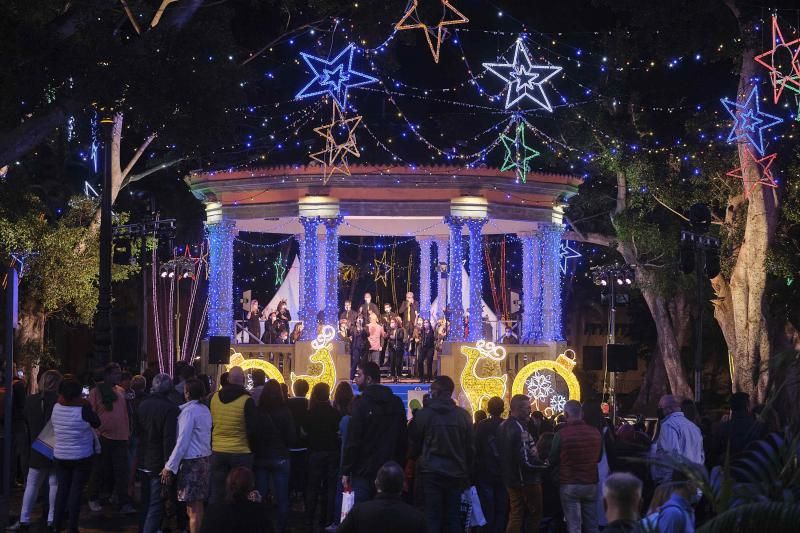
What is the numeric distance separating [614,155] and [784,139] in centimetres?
610

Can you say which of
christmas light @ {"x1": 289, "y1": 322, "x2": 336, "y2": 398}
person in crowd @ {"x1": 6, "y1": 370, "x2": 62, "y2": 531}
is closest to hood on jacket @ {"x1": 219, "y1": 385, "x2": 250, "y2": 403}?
person in crowd @ {"x1": 6, "y1": 370, "x2": 62, "y2": 531}

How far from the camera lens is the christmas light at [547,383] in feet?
92.3

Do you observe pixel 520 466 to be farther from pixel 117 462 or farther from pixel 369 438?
pixel 117 462

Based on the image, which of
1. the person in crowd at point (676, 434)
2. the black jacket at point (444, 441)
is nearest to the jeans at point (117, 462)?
the black jacket at point (444, 441)

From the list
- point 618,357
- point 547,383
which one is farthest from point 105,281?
point 547,383

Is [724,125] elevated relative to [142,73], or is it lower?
elevated

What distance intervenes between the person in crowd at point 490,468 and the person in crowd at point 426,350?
15280mm

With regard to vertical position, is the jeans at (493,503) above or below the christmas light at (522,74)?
below

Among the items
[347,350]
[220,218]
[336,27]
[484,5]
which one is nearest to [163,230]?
[220,218]

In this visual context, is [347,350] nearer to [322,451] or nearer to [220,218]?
[220,218]

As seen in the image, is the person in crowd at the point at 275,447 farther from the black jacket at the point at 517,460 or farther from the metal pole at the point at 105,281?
the metal pole at the point at 105,281

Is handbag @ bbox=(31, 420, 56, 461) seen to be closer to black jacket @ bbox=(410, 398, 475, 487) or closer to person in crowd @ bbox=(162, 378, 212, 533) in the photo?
person in crowd @ bbox=(162, 378, 212, 533)

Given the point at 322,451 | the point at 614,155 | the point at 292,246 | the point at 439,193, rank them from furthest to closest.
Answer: the point at 292,246, the point at 614,155, the point at 439,193, the point at 322,451

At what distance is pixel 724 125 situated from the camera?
3319 centimetres
